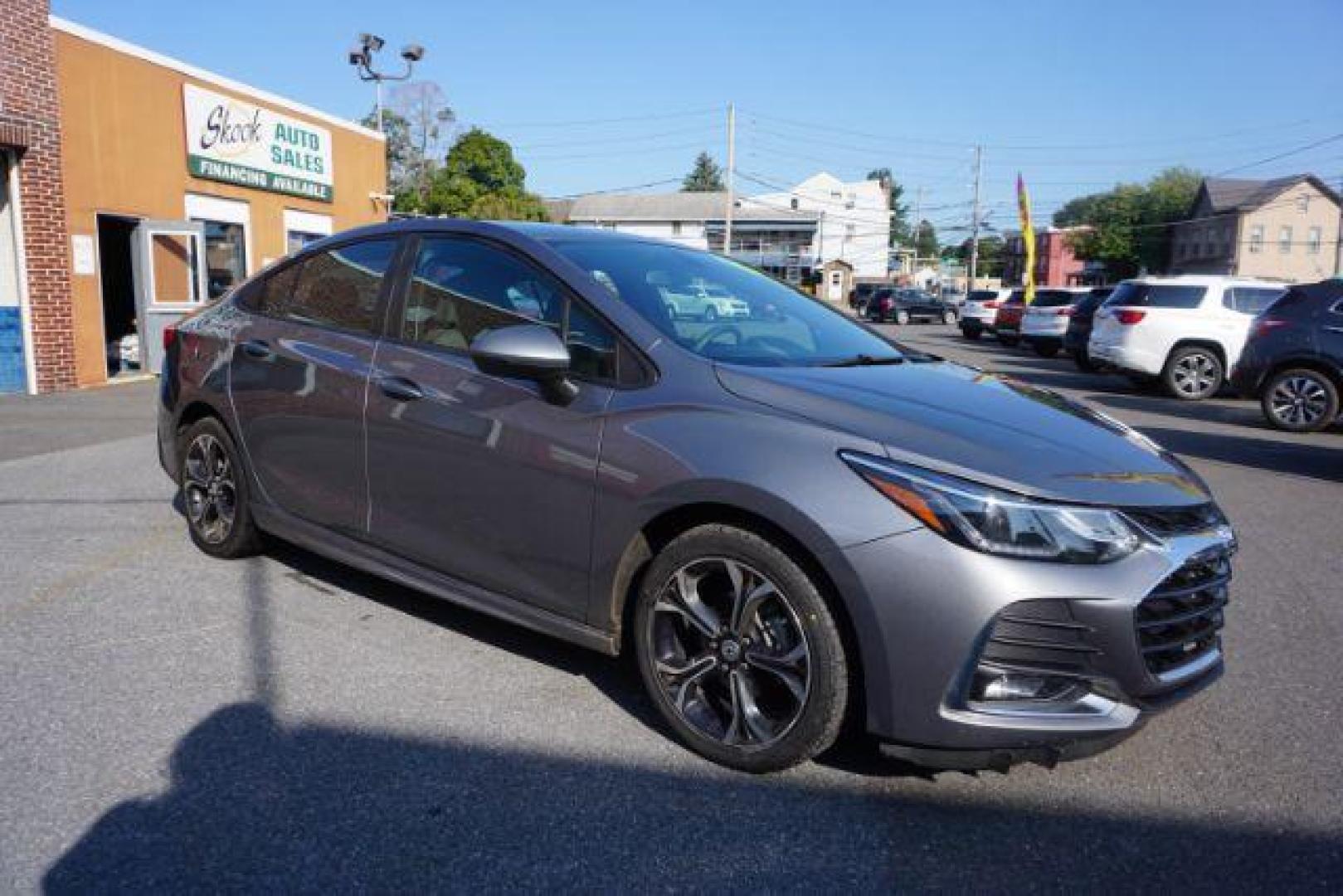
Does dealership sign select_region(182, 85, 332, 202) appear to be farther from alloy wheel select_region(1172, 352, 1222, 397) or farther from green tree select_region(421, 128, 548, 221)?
green tree select_region(421, 128, 548, 221)

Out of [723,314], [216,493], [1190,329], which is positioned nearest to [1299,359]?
[1190,329]

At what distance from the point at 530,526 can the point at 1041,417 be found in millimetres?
1716

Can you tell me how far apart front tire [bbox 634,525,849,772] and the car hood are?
0.45m

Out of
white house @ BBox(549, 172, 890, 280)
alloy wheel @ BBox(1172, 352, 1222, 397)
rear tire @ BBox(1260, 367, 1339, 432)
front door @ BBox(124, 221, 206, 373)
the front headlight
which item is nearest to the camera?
the front headlight

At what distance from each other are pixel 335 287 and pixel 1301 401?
11.0 meters

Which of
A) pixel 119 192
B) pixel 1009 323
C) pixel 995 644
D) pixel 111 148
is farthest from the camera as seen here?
pixel 1009 323

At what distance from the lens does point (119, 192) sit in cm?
1356

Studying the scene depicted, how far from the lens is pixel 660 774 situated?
308cm

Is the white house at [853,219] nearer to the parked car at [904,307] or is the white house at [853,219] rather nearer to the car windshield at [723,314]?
the parked car at [904,307]

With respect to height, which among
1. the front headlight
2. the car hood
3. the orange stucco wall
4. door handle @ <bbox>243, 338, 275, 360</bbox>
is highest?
the orange stucco wall

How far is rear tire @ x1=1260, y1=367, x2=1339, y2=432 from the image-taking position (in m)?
11.3

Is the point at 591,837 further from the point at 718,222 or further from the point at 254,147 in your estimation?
the point at 718,222

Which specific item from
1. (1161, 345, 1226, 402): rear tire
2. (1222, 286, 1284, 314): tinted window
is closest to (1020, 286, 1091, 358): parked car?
(1222, 286, 1284, 314): tinted window

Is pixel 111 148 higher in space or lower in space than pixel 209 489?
higher
